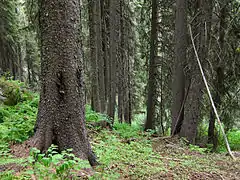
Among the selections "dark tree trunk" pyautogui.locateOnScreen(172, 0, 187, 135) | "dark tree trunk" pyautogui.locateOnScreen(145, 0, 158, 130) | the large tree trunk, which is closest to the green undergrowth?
the large tree trunk

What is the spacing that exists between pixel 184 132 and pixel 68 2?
17.2ft

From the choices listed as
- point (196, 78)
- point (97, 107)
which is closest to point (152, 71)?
point (97, 107)

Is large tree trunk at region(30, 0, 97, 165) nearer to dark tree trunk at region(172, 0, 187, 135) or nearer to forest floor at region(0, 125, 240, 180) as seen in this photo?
forest floor at region(0, 125, 240, 180)

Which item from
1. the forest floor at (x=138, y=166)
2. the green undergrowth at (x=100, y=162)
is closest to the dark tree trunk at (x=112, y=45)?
the green undergrowth at (x=100, y=162)

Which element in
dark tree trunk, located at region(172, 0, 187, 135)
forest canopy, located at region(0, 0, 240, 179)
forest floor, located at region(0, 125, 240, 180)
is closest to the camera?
forest floor, located at region(0, 125, 240, 180)

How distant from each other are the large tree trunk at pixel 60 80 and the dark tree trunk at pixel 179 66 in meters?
4.80

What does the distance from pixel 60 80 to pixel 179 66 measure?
5124mm

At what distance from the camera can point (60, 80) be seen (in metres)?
3.46

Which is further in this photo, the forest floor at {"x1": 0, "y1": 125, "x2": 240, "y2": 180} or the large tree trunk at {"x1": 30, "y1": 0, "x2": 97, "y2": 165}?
the large tree trunk at {"x1": 30, "y1": 0, "x2": 97, "y2": 165}

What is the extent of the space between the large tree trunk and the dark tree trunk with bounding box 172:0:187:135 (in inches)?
189

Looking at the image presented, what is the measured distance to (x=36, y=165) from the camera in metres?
2.89

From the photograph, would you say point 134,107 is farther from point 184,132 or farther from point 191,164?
point 191,164

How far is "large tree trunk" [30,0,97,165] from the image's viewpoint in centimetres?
344

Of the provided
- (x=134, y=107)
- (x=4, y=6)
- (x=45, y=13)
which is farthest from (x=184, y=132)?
(x=4, y=6)
